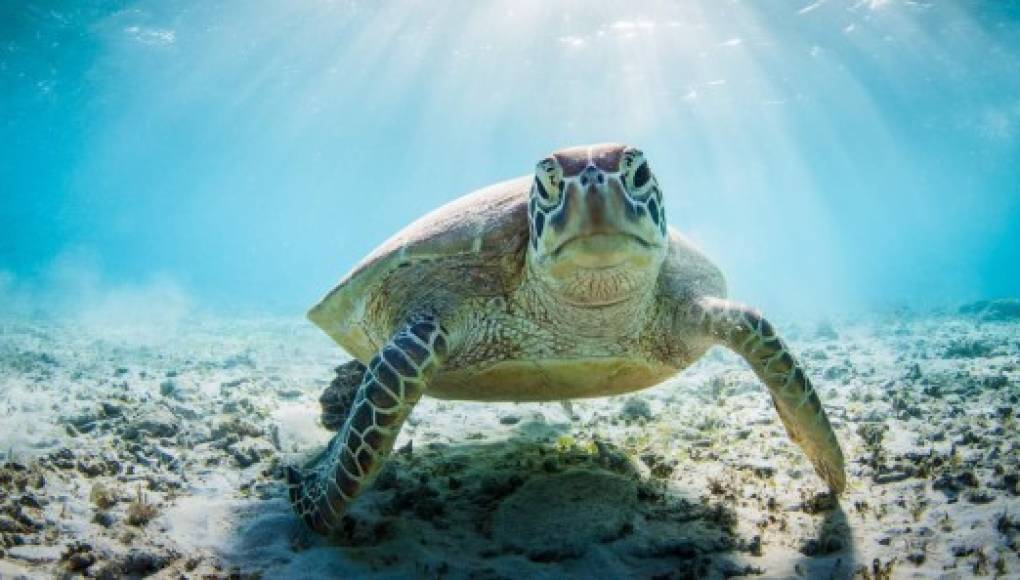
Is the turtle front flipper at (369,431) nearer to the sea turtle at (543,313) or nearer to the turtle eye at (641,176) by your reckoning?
the sea turtle at (543,313)

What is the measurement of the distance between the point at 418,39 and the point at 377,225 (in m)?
106

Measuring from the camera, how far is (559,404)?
6.82 m

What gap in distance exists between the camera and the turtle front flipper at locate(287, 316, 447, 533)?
311 cm

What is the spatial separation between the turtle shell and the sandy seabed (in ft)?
3.65

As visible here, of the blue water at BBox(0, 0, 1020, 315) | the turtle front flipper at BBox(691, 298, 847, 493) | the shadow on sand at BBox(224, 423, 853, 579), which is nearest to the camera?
the shadow on sand at BBox(224, 423, 853, 579)

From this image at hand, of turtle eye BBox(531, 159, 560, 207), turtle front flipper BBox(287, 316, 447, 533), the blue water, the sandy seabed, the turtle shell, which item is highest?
the blue water

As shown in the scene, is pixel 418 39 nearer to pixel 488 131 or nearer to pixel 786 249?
pixel 488 131

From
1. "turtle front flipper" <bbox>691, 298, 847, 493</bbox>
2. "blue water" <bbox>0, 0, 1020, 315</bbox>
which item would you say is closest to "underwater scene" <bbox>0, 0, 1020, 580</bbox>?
"turtle front flipper" <bbox>691, 298, 847, 493</bbox>

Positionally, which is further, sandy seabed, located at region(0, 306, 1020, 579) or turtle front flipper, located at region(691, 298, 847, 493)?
turtle front flipper, located at region(691, 298, 847, 493)

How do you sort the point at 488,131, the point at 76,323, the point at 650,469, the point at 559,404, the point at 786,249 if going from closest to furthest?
the point at 650,469
the point at 559,404
the point at 76,323
the point at 488,131
the point at 786,249

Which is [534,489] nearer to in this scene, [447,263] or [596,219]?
[447,263]

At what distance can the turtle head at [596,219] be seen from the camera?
290 centimetres

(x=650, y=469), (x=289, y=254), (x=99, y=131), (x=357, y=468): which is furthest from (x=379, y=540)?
(x=289, y=254)

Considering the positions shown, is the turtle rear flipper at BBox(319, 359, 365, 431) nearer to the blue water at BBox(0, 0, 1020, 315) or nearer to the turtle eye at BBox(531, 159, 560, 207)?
the turtle eye at BBox(531, 159, 560, 207)
